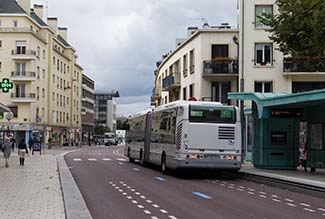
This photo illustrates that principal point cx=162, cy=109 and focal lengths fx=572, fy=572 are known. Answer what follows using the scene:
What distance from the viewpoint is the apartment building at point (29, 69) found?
78.4 metres

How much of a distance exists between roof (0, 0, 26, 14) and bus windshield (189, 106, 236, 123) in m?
61.8

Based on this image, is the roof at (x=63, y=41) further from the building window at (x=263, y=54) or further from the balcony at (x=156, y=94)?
the building window at (x=263, y=54)

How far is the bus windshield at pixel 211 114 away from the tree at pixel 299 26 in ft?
13.2

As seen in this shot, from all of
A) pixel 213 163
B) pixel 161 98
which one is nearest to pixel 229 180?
pixel 213 163

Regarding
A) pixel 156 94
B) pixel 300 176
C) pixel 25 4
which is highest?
pixel 25 4

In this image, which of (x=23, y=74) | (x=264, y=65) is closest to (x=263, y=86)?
(x=264, y=65)

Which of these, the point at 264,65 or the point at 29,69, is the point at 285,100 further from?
the point at 29,69

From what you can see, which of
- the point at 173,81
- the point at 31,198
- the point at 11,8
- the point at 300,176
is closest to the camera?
the point at 31,198

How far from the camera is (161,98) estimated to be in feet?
230

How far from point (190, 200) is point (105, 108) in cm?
16413

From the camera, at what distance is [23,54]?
78.8 metres

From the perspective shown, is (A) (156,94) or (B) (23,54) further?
(B) (23,54)

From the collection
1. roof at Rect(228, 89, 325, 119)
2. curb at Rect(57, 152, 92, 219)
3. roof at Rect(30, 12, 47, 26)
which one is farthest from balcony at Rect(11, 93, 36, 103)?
curb at Rect(57, 152, 92, 219)

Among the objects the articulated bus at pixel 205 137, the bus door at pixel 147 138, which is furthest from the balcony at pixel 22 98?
the articulated bus at pixel 205 137
